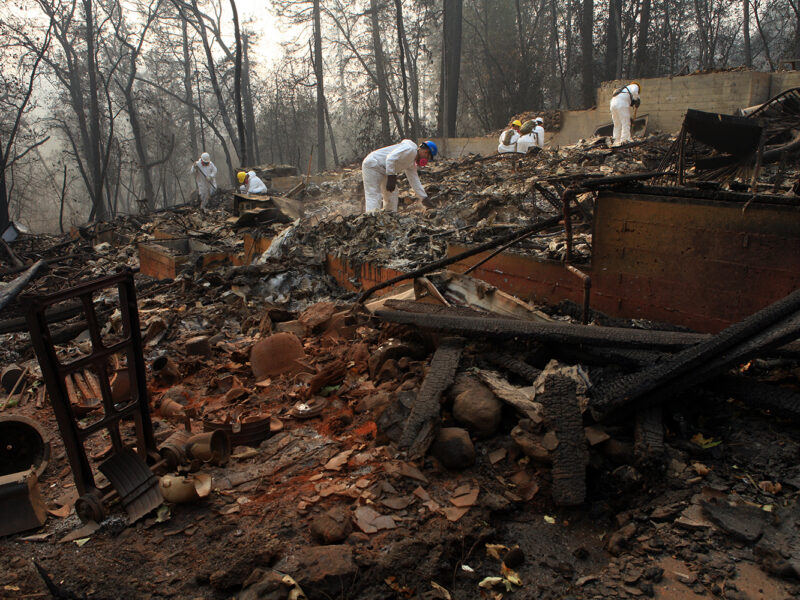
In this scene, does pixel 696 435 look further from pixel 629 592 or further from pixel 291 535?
pixel 291 535

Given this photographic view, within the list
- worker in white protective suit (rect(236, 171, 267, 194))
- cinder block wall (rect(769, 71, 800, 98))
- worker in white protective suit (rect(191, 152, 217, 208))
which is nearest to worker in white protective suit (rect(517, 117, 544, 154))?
cinder block wall (rect(769, 71, 800, 98))

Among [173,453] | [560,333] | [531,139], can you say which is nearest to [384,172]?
[531,139]

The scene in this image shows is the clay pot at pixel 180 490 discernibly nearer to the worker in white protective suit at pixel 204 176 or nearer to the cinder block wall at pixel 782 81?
the worker in white protective suit at pixel 204 176

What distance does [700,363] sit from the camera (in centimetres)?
306

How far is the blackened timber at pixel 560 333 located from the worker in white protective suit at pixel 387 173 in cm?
618

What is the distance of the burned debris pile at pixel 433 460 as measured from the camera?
95.1 inches

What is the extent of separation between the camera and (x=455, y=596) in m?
2.38

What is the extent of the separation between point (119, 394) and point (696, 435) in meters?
4.47

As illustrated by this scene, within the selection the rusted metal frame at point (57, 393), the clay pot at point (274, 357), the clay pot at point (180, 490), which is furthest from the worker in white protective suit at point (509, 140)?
the rusted metal frame at point (57, 393)

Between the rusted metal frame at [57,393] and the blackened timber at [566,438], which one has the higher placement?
the rusted metal frame at [57,393]

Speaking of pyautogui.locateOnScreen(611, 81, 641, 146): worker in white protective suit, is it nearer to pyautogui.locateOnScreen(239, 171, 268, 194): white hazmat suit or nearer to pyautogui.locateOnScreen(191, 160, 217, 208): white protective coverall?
pyautogui.locateOnScreen(239, 171, 268, 194): white hazmat suit

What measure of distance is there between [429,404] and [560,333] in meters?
1.10

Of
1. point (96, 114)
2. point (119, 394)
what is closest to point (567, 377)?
point (119, 394)

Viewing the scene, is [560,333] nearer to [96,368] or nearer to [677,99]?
[96,368]
